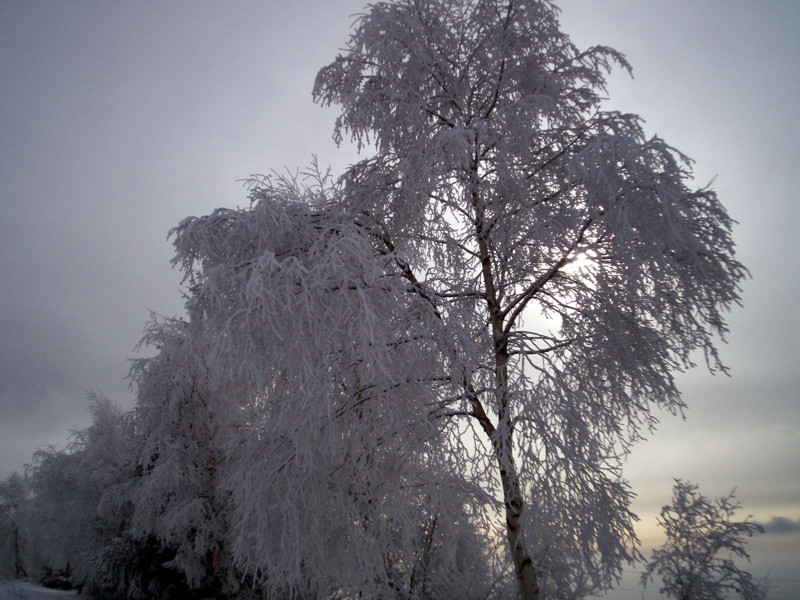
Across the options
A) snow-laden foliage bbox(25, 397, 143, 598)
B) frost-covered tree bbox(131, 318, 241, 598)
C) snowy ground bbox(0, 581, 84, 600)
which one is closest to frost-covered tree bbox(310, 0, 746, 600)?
frost-covered tree bbox(131, 318, 241, 598)

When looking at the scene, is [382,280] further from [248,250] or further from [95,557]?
[95,557]

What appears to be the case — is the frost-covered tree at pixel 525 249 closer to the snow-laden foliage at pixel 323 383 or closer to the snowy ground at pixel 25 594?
the snow-laden foliage at pixel 323 383

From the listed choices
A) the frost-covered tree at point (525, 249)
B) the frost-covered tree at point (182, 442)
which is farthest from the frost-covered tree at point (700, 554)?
the frost-covered tree at point (182, 442)

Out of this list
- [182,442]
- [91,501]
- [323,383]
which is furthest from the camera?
[91,501]

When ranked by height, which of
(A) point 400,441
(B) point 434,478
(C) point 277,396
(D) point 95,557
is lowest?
(D) point 95,557

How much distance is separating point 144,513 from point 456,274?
11.9 m

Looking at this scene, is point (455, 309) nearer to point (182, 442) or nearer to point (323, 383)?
point (323, 383)

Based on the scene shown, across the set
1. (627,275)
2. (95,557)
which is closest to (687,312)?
(627,275)

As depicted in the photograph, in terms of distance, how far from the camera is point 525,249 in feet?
22.4

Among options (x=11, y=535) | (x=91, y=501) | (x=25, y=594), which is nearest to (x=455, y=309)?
(x=91, y=501)

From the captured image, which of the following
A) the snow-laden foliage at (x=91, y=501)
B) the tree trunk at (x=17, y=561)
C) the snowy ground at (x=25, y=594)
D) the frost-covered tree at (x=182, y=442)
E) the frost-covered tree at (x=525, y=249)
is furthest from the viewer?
the tree trunk at (x=17, y=561)

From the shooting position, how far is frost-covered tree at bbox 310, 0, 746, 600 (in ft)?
17.3

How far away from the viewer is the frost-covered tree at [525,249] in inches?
207

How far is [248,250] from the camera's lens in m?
6.31
